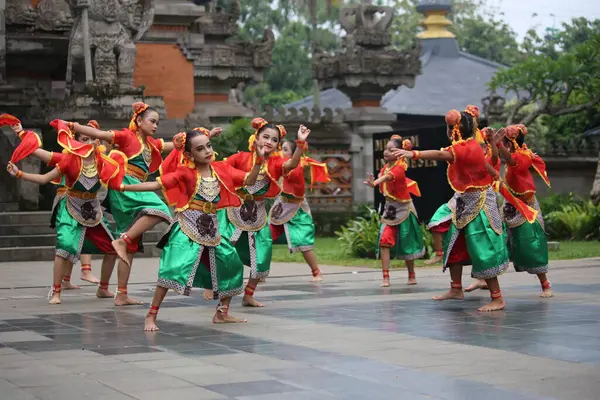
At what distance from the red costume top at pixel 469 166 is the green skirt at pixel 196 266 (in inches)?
90.4

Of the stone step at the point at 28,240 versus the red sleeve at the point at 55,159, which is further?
the stone step at the point at 28,240

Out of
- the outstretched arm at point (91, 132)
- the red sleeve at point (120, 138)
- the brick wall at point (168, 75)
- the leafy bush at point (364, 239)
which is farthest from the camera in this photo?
the brick wall at point (168, 75)

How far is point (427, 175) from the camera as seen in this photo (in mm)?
17672

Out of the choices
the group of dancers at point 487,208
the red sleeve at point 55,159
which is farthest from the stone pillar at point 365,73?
the red sleeve at point 55,159

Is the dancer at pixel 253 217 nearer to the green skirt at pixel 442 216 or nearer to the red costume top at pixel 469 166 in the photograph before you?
the red costume top at pixel 469 166

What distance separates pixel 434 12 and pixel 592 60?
12542 millimetres

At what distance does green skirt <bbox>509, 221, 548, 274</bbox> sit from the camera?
37.4 ft

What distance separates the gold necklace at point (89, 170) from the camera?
12.2 meters

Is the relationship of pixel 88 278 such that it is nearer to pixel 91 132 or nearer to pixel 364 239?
pixel 91 132

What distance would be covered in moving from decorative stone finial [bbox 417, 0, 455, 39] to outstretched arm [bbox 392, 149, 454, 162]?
87.9ft

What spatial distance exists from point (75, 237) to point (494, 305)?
14.0 ft

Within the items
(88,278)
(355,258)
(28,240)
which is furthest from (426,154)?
(28,240)

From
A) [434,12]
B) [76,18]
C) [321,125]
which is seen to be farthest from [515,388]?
[434,12]

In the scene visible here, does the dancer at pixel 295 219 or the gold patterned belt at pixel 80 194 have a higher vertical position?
the gold patterned belt at pixel 80 194
